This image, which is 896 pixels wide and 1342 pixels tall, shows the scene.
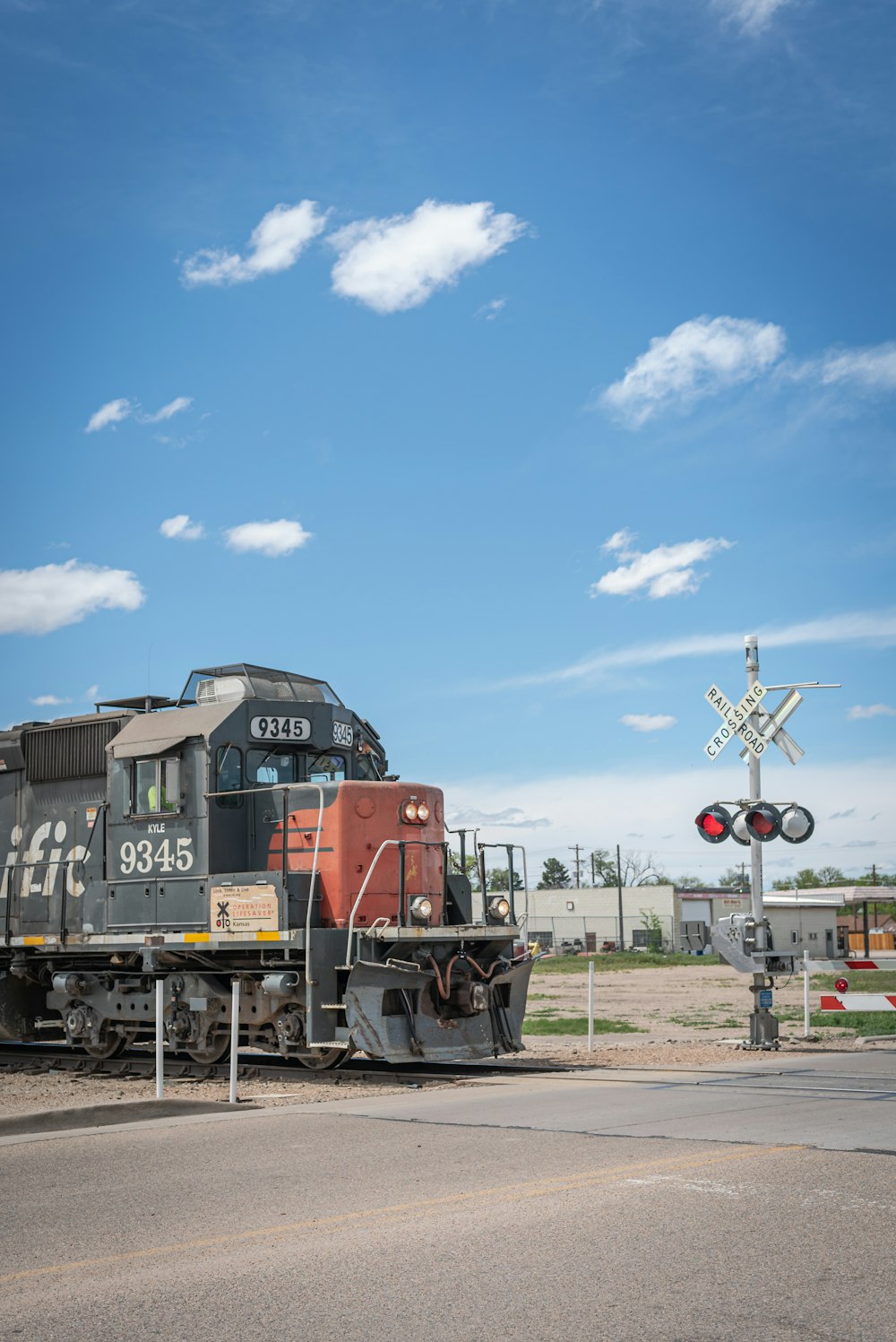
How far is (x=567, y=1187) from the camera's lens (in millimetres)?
7543

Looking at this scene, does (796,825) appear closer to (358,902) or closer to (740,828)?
(740,828)

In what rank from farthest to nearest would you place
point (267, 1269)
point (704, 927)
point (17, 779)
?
1. point (17, 779)
2. point (704, 927)
3. point (267, 1269)

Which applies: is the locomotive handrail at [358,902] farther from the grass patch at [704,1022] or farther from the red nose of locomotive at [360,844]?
the grass patch at [704,1022]

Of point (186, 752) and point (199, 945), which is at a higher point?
point (186, 752)

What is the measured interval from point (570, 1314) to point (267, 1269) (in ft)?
4.83

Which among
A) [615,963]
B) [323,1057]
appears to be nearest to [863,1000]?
[323,1057]

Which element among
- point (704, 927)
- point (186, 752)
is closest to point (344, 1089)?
point (186, 752)

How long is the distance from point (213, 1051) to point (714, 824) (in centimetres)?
670

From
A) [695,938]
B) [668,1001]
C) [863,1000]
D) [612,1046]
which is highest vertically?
[695,938]

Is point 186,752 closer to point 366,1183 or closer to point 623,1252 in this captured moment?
point 366,1183

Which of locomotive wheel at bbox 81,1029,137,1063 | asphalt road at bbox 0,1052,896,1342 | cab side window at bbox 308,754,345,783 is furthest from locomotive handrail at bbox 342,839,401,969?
locomotive wheel at bbox 81,1029,137,1063

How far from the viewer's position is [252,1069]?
48.6 feet

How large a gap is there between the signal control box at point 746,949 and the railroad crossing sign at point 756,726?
2144mm

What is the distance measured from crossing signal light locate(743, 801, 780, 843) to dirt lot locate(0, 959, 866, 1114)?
8.79 ft
